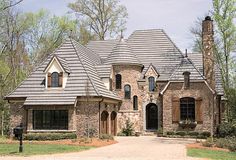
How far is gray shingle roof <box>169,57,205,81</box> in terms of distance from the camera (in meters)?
33.0

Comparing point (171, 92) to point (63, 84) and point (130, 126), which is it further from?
point (63, 84)

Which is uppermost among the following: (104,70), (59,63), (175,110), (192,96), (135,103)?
(59,63)

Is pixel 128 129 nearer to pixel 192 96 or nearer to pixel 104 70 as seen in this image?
pixel 104 70

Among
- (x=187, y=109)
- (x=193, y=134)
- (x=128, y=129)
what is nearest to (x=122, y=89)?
(x=128, y=129)

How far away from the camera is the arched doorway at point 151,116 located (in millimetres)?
35428

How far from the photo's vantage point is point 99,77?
107 feet

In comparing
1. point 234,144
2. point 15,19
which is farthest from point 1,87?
point 234,144

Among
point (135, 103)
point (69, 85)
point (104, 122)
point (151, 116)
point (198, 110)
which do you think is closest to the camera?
point (69, 85)

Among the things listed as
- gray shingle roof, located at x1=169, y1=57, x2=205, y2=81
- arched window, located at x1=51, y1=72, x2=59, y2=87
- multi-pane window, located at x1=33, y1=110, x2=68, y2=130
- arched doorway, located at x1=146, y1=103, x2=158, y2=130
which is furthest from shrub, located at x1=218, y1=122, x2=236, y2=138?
arched window, located at x1=51, y1=72, x2=59, y2=87

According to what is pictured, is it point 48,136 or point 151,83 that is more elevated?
point 151,83

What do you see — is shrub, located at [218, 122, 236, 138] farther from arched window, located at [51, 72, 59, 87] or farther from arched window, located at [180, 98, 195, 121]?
arched window, located at [51, 72, 59, 87]

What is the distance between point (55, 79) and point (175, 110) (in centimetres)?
1045

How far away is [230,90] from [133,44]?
10.4 m

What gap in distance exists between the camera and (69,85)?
28766mm
